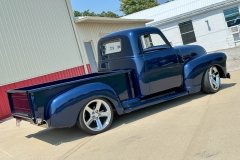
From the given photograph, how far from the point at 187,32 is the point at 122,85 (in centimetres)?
1636

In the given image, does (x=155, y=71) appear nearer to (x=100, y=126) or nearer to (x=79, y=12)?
(x=100, y=126)

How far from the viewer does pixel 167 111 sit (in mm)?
5781

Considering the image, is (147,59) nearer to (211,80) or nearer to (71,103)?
(211,80)

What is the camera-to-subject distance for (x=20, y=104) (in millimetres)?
5117

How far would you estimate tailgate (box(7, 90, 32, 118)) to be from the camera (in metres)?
4.72

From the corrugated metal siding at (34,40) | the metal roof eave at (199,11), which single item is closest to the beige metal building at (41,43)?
the corrugated metal siding at (34,40)

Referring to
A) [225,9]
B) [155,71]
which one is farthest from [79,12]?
[155,71]

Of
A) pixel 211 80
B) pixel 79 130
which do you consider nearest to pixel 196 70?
pixel 211 80

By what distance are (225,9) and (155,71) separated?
51.3 ft

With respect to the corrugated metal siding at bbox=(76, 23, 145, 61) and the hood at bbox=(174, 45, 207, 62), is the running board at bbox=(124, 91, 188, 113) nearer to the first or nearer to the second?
the hood at bbox=(174, 45, 207, 62)

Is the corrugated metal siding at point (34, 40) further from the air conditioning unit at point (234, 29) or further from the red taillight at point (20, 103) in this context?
the air conditioning unit at point (234, 29)

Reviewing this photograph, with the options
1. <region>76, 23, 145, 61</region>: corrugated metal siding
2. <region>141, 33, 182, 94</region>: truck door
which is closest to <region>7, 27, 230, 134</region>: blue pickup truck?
<region>141, 33, 182, 94</region>: truck door

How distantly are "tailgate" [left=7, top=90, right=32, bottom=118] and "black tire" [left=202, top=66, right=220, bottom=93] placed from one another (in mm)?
3843

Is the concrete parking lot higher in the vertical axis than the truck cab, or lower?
lower
